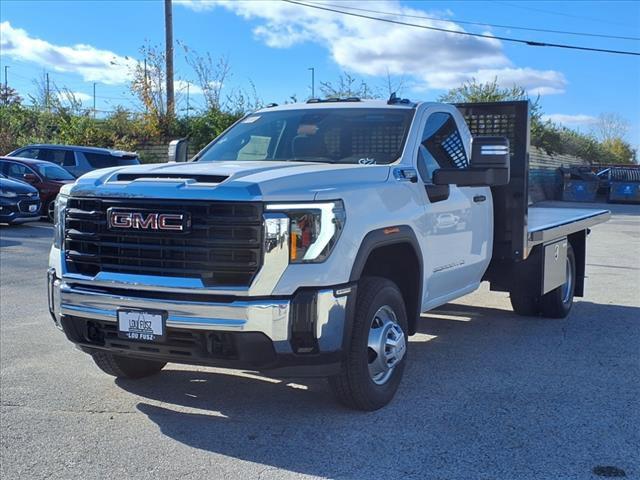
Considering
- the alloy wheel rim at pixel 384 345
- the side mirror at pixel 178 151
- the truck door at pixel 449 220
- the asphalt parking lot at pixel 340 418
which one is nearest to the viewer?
the asphalt parking lot at pixel 340 418

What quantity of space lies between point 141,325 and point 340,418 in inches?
55.6

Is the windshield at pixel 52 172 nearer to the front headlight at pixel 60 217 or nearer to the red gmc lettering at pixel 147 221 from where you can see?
the front headlight at pixel 60 217

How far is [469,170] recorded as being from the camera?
5309 millimetres

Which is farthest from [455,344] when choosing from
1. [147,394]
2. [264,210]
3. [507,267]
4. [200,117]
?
[200,117]

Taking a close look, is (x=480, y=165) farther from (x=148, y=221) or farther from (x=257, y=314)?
(x=148, y=221)

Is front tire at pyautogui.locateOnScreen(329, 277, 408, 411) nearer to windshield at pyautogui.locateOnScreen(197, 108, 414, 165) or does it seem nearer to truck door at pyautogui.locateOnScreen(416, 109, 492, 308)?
truck door at pyautogui.locateOnScreen(416, 109, 492, 308)

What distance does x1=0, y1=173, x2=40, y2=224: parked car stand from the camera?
15648mm

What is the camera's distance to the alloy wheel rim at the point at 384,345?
4680 mm

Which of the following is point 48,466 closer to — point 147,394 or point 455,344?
point 147,394

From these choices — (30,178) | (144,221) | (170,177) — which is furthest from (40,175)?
(144,221)

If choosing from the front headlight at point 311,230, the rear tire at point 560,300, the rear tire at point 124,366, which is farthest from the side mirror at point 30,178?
the front headlight at point 311,230

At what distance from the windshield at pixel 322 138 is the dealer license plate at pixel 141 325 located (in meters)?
1.87

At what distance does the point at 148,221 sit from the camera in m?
4.25

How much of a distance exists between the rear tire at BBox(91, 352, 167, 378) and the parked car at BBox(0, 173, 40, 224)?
11466 mm
